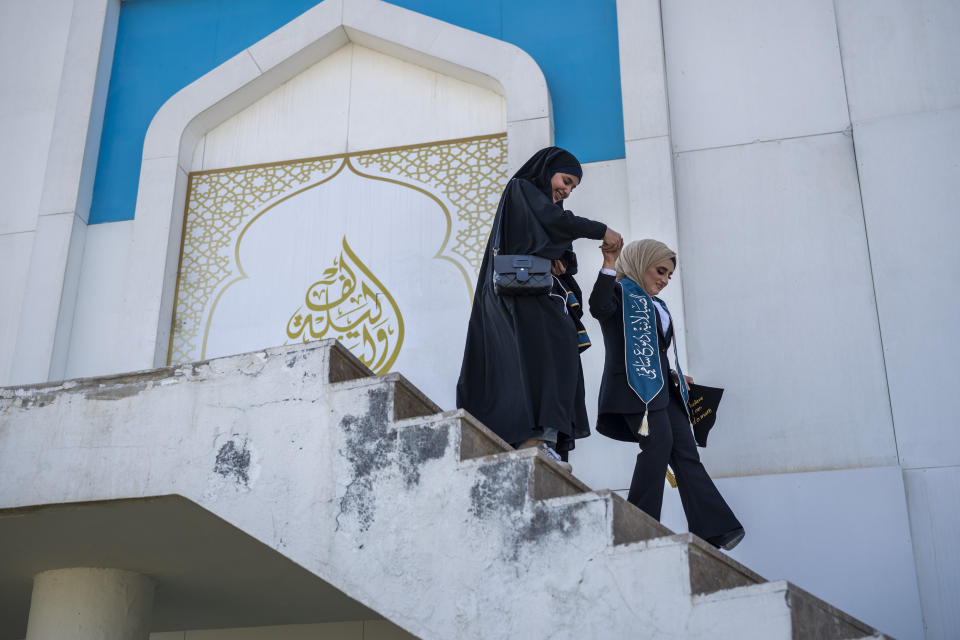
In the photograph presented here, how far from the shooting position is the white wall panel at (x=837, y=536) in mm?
5930

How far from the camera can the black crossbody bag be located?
4.80 meters

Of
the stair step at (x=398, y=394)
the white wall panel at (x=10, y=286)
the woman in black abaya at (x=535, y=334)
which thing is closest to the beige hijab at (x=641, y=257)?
the woman in black abaya at (x=535, y=334)

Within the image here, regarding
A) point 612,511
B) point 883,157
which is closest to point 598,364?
point 883,157

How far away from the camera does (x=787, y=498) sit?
6.29 metres

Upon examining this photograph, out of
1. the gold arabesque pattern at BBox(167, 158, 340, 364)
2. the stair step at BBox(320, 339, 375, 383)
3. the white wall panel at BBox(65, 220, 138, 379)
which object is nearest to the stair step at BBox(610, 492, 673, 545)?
the stair step at BBox(320, 339, 375, 383)

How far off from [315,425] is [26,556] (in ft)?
7.16

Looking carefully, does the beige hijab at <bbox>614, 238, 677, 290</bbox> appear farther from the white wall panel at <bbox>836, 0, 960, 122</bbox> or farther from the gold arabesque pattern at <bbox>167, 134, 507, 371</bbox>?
the white wall panel at <bbox>836, 0, 960, 122</bbox>

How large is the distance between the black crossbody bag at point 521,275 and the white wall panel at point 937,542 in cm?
269

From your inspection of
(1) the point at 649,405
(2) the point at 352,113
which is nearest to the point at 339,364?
(1) the point at 649,405

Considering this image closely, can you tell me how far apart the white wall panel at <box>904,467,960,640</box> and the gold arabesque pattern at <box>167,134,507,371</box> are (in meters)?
2.95

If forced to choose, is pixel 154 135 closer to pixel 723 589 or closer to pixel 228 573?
pixel 228 573

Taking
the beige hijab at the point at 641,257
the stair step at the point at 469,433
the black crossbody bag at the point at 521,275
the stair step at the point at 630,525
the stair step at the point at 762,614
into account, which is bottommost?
the stair step at the point at 762,614

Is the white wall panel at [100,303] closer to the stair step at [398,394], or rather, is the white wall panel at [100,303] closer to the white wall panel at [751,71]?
the stair step at [398,394]

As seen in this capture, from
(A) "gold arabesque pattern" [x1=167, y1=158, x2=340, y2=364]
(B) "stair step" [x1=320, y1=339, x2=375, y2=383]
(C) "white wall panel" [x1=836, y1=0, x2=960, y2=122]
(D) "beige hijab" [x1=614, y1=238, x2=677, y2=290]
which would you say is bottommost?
(B) "stair step" [x1=320, y1=339, x2=375, y2=383]
